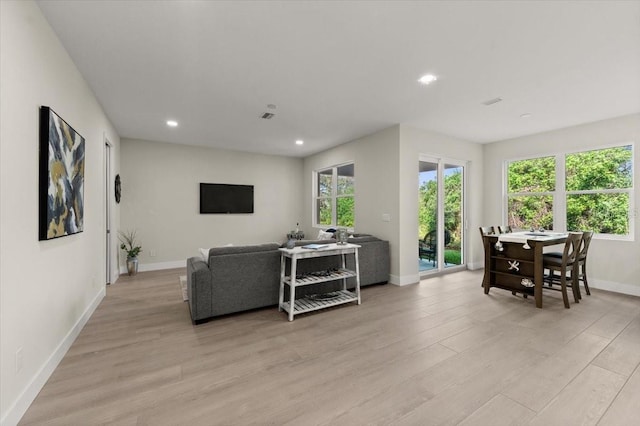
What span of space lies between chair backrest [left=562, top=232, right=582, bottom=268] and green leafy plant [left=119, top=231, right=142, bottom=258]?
6585mm

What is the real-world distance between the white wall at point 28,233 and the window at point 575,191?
659 centimetres

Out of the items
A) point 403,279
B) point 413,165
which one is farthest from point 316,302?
point 413,165

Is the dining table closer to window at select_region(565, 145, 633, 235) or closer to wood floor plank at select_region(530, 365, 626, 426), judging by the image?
window at select_region(565, 145, 633, 235)

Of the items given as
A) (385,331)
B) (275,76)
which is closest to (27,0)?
(275,76)

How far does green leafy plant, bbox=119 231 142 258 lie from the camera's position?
5219mm

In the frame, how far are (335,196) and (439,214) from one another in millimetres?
2212

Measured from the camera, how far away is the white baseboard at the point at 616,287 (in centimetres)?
399

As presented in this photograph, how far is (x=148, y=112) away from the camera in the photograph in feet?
13.1

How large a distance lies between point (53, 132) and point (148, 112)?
216cm

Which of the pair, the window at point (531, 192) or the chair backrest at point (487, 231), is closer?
the chair backrest at point (487, 231)

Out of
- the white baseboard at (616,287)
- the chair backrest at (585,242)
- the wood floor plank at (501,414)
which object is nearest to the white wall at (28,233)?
the wood floor plank at (501,414)

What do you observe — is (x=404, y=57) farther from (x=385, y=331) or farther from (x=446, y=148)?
(x=446, y=148)

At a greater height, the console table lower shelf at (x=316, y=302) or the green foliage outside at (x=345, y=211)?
the green foliage outside at (x=345, y=211)

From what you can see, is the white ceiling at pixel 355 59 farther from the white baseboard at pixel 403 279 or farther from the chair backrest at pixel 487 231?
the white baseboard at pixel 403 279
